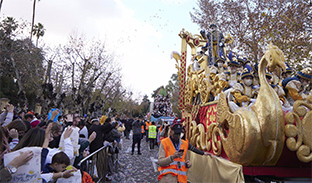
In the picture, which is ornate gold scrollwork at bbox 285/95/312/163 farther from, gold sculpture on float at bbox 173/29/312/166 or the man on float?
the man on float

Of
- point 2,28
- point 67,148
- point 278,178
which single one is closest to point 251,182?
point 278,178

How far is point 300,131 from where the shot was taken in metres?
3.49

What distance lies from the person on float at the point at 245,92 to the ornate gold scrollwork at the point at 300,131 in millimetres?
919

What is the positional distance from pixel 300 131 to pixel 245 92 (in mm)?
1334

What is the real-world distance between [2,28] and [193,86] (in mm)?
19723

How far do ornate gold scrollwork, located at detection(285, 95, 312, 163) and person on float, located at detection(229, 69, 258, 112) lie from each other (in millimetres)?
919

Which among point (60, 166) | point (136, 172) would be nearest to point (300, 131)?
point (60, 166)

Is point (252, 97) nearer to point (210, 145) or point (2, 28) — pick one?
point (210, 145)

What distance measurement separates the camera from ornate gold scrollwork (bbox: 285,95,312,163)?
11.1ft

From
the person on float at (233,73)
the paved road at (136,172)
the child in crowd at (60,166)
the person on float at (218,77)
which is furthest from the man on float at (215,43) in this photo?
the child in crowd at (60,166)

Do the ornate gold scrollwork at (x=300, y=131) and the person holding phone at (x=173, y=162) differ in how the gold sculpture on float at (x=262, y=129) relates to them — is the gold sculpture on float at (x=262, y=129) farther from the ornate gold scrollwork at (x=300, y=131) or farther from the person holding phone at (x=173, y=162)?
the person holding phone at (x=173, y=162)

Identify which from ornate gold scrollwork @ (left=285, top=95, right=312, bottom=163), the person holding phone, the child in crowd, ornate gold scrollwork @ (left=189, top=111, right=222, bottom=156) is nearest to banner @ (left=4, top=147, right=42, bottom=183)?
the child in crowd

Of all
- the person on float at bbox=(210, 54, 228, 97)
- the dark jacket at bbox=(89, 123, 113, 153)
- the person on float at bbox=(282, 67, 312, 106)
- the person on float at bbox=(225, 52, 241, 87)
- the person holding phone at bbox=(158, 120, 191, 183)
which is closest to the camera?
the person holding phone at bbox=(158, 120, 191, 183)

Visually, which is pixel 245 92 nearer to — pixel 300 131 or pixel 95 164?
pixel 300 131
